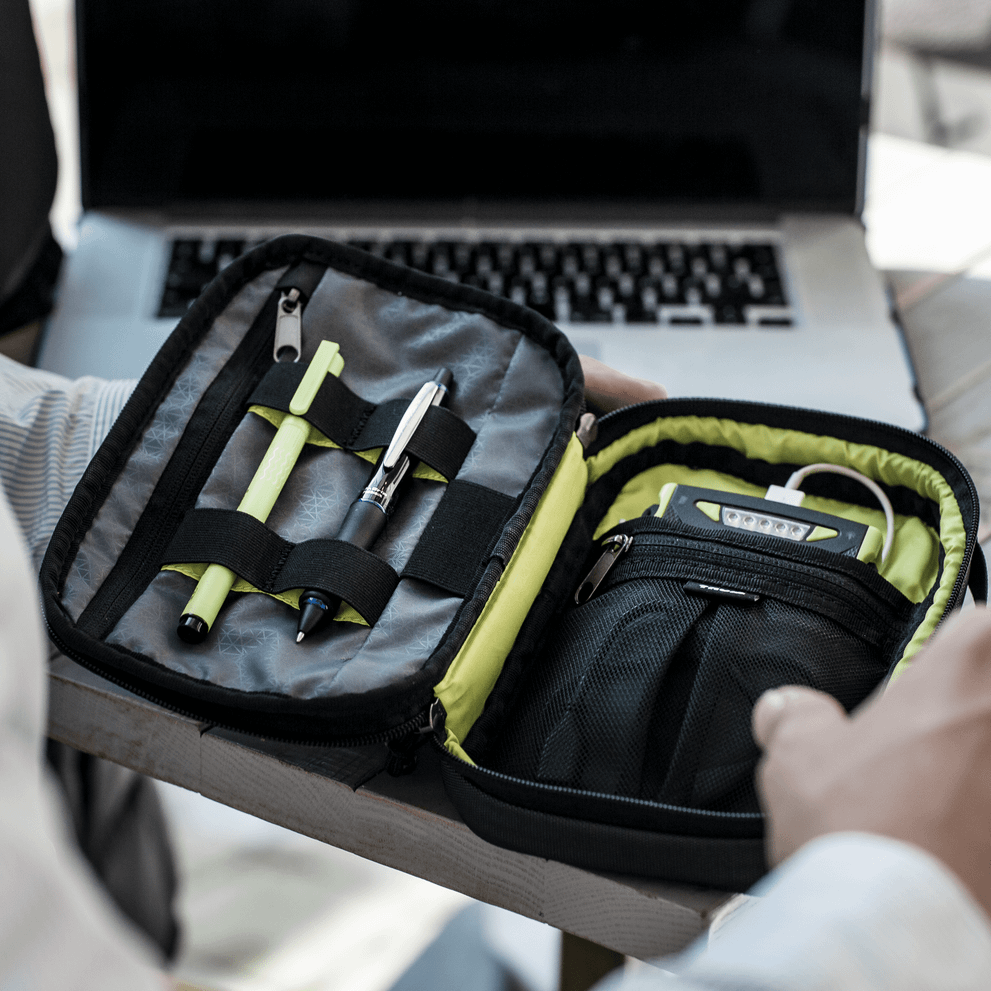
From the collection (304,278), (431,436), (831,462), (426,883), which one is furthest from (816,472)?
(426,883)

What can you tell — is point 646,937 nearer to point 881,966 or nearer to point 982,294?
point 881,966

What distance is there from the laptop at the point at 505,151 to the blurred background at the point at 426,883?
0.07 meters

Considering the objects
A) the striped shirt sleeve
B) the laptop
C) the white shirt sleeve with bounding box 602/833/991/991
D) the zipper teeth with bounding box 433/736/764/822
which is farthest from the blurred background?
the white shirt sleeve with bounding box 602/833/991/991

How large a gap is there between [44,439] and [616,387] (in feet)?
1.19

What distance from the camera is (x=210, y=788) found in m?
0.57

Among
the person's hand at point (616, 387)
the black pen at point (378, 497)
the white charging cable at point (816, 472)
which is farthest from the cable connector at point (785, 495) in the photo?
the black pen at point (378, 497)

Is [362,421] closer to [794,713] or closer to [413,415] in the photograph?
[413,415]

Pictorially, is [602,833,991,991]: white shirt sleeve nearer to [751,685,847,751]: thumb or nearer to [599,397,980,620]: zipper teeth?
[751,685,847,751]: thumb

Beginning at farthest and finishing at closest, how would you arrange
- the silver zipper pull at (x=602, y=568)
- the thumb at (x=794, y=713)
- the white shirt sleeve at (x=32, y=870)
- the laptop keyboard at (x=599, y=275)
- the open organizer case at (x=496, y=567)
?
the laptop keyboard at (x=599, y=275), the silver zipper pull at (x=602, y=568), the open organizer case at (x=496, y=567), the thumb at (x=794, y=713), the white shirt sleeve at (x=32, y=870)

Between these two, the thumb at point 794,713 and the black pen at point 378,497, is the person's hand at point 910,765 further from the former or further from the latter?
the black pen at point 378,497

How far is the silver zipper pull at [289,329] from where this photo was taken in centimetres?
63

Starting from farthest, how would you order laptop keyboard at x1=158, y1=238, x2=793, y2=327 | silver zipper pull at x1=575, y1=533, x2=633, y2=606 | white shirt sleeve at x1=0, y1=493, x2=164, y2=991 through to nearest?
laptop keyboard at x1=158, y1=238, x2=793, y2=327 → silver zipper pull at x1=575, y1=533, x2=633, y2=606 → white shirt sleeve at x1=0, y1=493, x2=164, y2=991

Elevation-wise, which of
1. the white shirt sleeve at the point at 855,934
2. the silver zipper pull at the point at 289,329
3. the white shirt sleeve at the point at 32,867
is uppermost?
the white shirt sleeve at the point at 32,867

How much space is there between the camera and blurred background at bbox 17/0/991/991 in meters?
0.90
